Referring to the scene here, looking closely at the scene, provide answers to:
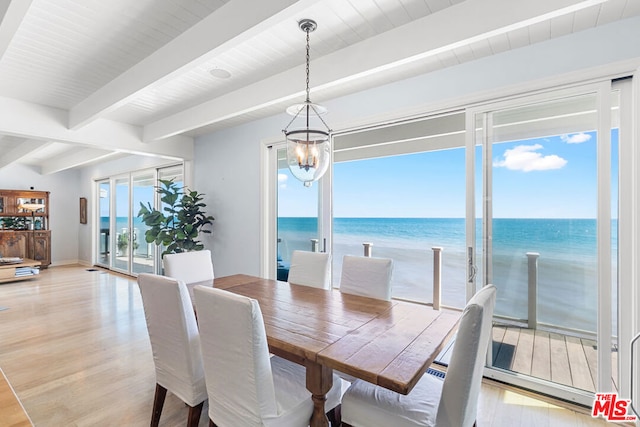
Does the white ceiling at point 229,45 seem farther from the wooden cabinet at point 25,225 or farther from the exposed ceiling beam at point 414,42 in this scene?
the wooden cabinet at point 25,225

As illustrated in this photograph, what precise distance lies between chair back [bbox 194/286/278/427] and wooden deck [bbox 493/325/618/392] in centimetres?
208

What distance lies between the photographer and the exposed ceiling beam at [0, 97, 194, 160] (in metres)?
3.42

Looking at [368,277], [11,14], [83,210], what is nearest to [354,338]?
[368,277]

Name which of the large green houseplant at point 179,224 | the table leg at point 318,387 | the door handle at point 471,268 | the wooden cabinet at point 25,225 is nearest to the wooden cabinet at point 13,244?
the wooden cabinet at point 25,225

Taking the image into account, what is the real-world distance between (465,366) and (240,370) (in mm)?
983

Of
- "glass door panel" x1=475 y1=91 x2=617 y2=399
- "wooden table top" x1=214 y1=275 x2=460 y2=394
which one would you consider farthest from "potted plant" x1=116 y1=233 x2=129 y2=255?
"glass door panel" x1=475 y1=91 x2=617 y2=399

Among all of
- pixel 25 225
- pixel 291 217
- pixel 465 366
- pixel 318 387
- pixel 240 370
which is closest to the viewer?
pixel 465 366

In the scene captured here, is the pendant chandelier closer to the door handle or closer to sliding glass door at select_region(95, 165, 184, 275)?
the door handle

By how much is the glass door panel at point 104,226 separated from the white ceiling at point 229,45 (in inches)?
190

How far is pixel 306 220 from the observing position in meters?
3.94

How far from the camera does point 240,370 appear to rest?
A: 144cm

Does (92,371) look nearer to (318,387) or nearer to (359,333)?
(318,387)

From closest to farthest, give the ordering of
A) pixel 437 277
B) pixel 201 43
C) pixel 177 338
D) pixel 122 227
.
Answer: pixel 177 338 → pixel 201 43 → pixel 437 277 → pixel 122 227

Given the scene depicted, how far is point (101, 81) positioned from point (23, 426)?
2798mm
